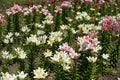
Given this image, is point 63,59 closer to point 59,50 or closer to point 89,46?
point 89,46

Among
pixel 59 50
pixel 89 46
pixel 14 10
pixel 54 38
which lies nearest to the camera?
pixel 89 46

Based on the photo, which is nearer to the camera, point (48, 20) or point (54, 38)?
point (54, 38)

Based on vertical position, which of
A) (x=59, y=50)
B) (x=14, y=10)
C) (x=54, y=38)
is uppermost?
(x=14, y=10)

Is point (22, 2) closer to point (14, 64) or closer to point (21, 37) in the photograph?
point (21, 37)

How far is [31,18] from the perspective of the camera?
14.4 m

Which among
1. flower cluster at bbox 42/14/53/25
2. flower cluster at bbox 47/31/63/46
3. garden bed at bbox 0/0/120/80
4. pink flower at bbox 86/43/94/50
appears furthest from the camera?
flower cluster at bbox 42/14/53/25

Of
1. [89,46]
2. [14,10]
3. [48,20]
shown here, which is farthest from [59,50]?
[14,10]

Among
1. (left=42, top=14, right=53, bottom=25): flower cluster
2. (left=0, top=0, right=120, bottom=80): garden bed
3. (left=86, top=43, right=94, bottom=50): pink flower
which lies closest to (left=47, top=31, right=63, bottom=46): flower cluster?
(left=0, top=0, right=120, bottom=80): garden bed

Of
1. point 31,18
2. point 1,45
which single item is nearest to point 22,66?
point 1,45

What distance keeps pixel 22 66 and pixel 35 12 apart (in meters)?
4.88

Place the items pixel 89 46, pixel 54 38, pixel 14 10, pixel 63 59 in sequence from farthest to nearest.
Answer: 1. pixel 14 10
2. pixel 54 38
3. pixel 89 46
4. pixel 63 59

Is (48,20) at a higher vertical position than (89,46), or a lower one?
higher

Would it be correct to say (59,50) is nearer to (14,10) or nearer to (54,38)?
(54,38)

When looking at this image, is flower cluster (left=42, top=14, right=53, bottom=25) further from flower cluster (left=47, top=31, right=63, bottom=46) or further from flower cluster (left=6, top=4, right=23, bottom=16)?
flower cluster (left=47, top=31, right=63, bottom=46)
